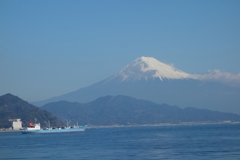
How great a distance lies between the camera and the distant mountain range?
16274 cm

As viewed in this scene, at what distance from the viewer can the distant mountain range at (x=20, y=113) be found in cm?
16274

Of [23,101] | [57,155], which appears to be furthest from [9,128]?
[57,155]

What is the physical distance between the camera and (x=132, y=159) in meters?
40.1

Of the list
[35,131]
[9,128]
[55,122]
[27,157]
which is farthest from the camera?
[55,122]

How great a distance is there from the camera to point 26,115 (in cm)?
16850

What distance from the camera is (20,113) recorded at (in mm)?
172625

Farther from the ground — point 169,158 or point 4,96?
point 4,96

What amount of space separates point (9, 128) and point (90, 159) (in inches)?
4638

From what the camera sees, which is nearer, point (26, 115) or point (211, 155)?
point (211, 155)

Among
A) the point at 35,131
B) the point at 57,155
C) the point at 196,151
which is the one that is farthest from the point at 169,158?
the point at 35,131

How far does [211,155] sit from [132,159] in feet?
22.9

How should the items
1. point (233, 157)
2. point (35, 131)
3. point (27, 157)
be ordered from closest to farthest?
point (233, 157) → point (27, 157) → point (35, 131)

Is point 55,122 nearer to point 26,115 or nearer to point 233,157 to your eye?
point 26,115

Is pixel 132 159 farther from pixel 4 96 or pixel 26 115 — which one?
pixel 4 96
